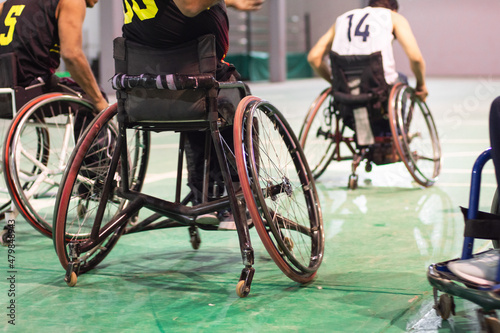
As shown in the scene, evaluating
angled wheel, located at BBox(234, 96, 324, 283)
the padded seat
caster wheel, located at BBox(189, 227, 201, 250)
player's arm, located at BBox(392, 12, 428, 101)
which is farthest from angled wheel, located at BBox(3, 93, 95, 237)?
player's arm, located at BBox(392, 12, 428, 101)

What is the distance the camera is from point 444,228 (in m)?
4.00

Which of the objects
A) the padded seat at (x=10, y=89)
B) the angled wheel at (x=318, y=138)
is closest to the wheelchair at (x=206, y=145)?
the padded seat at (x=10, y=89)

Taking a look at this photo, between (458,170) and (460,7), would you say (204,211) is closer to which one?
(458,170)

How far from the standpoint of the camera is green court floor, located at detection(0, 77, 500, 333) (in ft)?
8.39

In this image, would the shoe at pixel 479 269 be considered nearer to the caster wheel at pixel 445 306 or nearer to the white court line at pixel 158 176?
the caster wheel at pixel 445 306

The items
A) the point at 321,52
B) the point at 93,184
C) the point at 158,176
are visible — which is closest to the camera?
the point at 93,184

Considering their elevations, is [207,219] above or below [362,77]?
below

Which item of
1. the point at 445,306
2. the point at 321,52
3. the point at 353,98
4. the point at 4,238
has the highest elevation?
the point at 321,52

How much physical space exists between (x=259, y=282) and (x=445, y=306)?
2.91ft

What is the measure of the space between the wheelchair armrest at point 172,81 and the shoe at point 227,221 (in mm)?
637

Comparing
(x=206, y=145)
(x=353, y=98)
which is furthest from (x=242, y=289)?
(x=353, y=98)

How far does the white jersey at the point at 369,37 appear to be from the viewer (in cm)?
525

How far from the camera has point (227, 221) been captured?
10.2ft

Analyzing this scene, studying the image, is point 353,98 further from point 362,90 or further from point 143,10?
point 143,10
